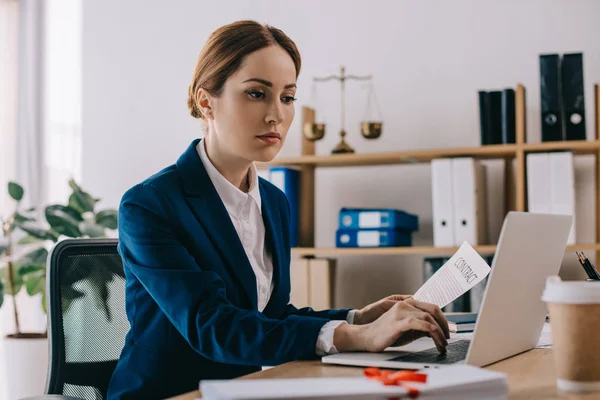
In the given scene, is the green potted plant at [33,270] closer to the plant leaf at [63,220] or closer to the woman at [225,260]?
the plant leaf at [63,220]

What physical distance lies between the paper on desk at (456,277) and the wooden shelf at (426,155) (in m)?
1.64

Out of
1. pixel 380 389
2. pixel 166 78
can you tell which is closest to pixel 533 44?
pixel 166 78

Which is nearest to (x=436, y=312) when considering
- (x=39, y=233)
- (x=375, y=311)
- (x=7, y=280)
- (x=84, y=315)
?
(x=375, y=311)

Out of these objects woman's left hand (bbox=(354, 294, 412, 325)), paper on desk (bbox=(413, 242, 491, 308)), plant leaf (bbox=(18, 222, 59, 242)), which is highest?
plant leaf (bbox=(18, 222, 59, 242))

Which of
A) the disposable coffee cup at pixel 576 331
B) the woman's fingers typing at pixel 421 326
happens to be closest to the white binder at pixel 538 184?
the woman's fingers typing at pixel 421 326

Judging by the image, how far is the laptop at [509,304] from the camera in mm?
987

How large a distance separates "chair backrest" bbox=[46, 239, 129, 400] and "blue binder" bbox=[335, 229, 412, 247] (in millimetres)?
1482

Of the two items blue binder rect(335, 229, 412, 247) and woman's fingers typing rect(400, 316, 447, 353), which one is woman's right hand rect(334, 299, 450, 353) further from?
blue binder rect(335, 229, 412, 247)

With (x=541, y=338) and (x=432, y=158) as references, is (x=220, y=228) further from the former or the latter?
(x=432, y=158)

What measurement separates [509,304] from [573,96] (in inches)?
76.7

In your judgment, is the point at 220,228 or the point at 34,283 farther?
the point at 34,283

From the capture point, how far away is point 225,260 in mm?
1359

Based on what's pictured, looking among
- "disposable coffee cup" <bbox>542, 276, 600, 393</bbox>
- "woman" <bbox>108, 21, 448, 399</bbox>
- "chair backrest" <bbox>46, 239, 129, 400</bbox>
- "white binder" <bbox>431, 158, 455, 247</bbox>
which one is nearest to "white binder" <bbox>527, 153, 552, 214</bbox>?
"white binder" <bbox>431, 158, 455, 247</bbox>

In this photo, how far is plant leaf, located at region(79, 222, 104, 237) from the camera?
10.5ft
